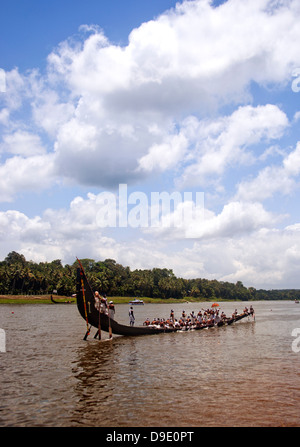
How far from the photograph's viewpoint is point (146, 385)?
1545cm

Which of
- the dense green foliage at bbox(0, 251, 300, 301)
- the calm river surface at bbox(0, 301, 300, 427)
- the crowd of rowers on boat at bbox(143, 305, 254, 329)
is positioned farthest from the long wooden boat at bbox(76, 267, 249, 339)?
the dense green foliage at bbox(0, 251, 300, 301)

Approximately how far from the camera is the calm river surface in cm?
1152

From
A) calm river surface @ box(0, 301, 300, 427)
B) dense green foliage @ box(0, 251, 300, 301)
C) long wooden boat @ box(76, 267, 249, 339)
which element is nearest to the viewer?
calm river surface @ box(0, 301, 300, 427)

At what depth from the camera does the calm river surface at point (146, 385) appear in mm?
11516

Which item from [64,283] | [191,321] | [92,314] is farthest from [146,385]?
[64,283]

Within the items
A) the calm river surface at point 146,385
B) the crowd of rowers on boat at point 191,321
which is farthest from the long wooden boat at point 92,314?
the crowd of rowers on boat at point 191,321

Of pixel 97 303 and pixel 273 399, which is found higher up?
pixel 97 303

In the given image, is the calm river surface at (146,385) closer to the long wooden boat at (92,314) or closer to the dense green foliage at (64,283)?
the long wooden boat at (92,314)

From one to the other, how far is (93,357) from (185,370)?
6253mm

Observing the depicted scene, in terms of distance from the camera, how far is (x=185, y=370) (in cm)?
1864

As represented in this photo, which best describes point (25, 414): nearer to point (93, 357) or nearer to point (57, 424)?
point (57, 424)

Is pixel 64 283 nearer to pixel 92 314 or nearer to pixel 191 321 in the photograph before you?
pixel 191 321

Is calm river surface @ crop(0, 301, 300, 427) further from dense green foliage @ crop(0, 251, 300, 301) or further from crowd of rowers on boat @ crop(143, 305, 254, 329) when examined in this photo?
dense green foliage @ crop(0, 251, 300, 301)
